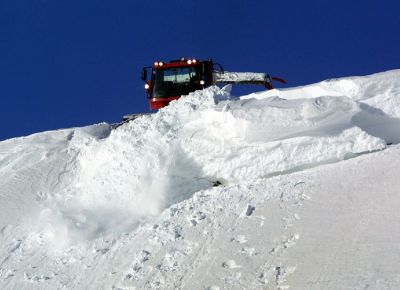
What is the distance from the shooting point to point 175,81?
19.0 m

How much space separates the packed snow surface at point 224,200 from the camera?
24.3ft

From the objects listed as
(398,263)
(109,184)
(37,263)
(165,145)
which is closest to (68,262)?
(37,263)

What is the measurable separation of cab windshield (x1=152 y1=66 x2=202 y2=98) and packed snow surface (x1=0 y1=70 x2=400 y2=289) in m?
5.75

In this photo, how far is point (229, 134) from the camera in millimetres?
11023

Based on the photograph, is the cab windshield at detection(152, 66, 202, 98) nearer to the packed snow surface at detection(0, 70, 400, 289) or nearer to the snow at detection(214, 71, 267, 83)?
the snow at detection(214, 71, 267, 83)

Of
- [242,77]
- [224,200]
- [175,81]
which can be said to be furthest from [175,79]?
[224,200]

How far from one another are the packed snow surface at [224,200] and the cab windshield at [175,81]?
18.9 ft

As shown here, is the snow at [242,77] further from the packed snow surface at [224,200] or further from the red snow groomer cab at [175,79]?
the packed snow surface at [224,200]

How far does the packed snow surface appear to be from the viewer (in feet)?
24.3

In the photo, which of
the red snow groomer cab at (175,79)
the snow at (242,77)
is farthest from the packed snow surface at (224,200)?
the snow at (242,77)

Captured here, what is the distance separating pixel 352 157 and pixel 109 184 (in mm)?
3758

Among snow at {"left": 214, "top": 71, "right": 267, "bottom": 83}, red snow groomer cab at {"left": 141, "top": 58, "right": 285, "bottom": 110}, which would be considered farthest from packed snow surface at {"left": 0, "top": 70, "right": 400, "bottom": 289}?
snow at {"left": 214, "top": 71, "right": 267, "bottom": 83}

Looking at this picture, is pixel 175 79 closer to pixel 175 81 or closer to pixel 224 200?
pixel 175 81

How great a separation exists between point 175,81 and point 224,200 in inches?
400
